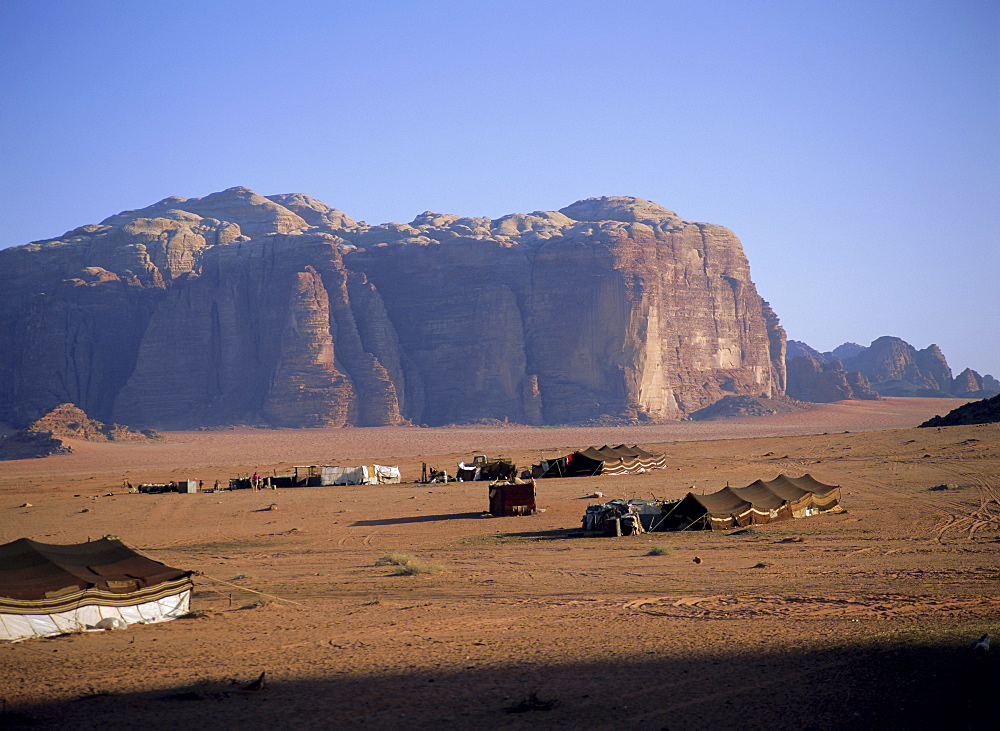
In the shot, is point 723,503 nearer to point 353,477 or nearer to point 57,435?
point 353,477

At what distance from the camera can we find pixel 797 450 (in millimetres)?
45719

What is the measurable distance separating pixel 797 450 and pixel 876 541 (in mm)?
28263

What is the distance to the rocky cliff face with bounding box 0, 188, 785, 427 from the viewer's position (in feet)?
346

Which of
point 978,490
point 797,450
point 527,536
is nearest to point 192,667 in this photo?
point 527,536

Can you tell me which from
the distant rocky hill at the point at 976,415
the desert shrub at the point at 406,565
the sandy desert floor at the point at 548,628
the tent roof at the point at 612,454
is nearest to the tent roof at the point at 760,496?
the sandy desert floor at the point at 548,628

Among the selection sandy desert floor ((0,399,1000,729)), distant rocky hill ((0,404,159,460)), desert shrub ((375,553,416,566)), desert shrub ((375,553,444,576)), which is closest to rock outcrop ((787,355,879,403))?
distant rocky hill ((0,404,159,460))

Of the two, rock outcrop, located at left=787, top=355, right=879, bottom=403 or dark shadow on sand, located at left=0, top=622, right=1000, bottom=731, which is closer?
dark shadow on sand, located at left=0, top=622, right=1000, bottom=731

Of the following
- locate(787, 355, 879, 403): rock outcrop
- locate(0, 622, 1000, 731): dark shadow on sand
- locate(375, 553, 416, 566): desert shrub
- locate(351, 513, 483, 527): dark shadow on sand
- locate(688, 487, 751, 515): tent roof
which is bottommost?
locate(351, 513, 483, 527): dark shadow on sand

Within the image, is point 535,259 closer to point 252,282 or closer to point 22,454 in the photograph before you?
point 252,282

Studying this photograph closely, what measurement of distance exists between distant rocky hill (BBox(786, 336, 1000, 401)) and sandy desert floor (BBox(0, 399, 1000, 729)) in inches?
3822

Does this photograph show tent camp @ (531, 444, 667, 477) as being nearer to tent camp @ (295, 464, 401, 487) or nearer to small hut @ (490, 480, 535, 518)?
→ tent camp @ (295, 464, 401, 487)

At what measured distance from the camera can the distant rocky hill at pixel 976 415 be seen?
49344 millimetres

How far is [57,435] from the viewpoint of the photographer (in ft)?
249

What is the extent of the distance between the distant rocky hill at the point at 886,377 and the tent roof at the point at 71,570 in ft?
384
